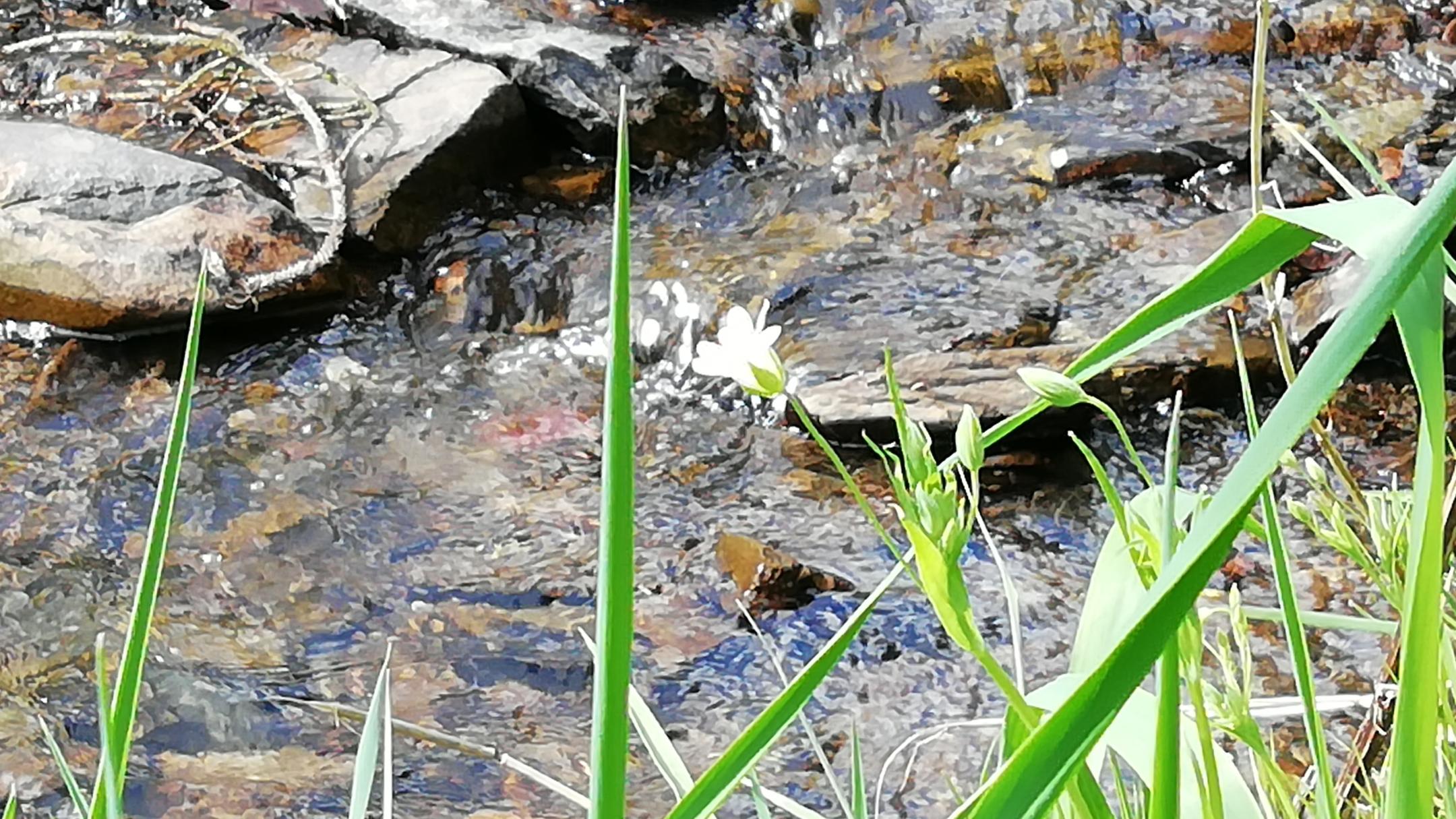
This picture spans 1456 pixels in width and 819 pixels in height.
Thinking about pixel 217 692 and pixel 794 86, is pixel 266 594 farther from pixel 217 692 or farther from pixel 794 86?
pixel 794 86

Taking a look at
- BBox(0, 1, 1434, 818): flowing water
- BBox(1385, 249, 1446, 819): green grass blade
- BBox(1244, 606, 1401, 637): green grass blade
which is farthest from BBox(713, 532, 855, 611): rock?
BBox(1385, 249, 1446, 819): green grass blade

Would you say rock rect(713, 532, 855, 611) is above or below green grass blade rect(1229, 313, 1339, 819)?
below

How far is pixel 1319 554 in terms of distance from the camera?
3012 millimetres

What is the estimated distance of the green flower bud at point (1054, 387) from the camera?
0.67m

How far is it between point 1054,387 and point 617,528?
27 cm

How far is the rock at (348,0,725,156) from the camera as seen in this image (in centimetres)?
523

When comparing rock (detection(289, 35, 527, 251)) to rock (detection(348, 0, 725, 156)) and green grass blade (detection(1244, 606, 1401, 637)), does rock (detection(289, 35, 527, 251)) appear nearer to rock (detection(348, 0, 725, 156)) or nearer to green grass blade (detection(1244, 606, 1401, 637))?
rock (detection(348, 0, 725, 156))

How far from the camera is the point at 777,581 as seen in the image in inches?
123

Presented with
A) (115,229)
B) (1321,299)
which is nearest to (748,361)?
(1321,299)

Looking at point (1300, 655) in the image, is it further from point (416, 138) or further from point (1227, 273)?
point (416, 138)

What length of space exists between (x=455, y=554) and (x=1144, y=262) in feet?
8.04

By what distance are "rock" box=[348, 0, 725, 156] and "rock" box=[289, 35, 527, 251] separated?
12cm

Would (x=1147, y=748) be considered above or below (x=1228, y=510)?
below

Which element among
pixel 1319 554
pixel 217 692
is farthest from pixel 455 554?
pixel 1319 554
